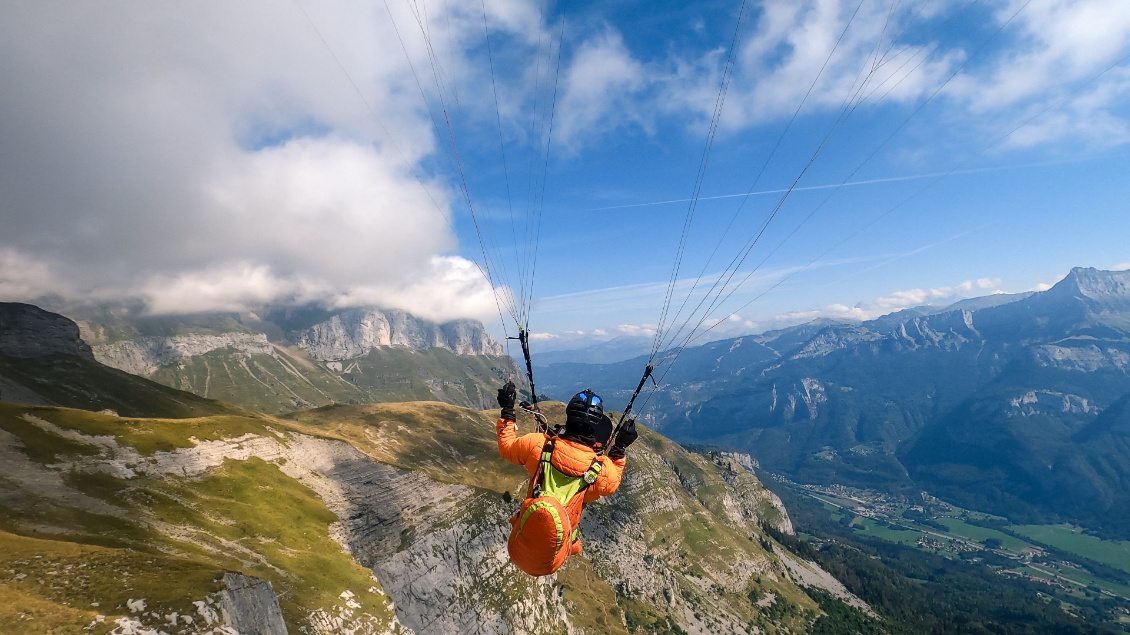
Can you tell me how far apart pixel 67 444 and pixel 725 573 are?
517ft

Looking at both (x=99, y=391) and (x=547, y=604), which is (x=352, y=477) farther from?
(x=99, y=391)

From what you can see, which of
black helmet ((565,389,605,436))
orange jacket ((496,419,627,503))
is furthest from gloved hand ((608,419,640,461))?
black helmet ((565,389,605,436))

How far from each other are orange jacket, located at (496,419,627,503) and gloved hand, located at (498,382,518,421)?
0.21m

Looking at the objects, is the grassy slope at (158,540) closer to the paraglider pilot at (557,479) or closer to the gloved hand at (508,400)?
the gloved hand at (508,400)

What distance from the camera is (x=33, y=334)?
144 meters

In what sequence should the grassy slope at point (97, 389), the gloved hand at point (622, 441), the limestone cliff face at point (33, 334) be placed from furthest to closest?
1. the limestone cliff face at point (33, 334)
2. the grassy slope at point (97, 389)
3. the gloved hand at point (622, 441)

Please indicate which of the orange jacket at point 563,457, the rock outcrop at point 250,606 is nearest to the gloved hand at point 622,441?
the orange jacket at point 563,457

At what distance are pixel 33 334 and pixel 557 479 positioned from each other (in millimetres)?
217478

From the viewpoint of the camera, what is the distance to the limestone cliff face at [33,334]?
455 ft

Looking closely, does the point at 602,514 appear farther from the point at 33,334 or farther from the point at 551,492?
the point at 33,334

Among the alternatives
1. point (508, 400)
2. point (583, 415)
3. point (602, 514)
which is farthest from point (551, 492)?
point (602, 514)

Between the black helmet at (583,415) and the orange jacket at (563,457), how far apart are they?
1.34 ft

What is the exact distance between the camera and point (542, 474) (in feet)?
40.6

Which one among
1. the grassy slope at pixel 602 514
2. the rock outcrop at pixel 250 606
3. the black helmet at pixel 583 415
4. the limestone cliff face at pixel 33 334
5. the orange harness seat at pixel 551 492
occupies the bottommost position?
the grassy slope at pixel 602 514
